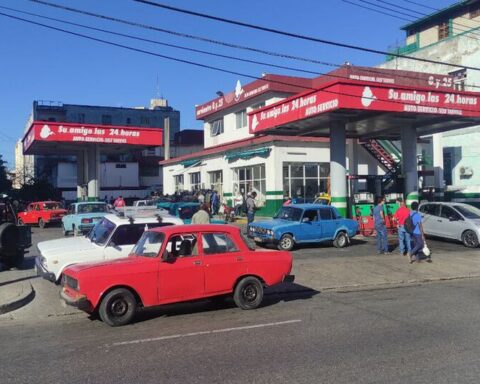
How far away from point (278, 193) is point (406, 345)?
24.0 m

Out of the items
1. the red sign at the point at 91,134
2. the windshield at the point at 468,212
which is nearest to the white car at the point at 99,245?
the windshield at the point at 468,212

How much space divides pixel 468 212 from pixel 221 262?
13.6 meters

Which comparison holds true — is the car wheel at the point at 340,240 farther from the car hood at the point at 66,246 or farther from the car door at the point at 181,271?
the car door at the point at 181,271

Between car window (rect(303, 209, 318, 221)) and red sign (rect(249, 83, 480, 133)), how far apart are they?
3.87 m

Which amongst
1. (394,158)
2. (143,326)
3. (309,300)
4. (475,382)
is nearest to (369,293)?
(309,300)

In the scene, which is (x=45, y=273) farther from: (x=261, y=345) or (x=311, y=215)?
(x=311, y=215)

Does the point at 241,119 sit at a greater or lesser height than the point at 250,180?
greater

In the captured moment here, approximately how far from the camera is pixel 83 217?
20984mm

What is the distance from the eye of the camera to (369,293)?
1072 cm

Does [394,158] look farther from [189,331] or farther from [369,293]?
[189,331]

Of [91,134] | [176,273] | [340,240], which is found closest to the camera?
[176,273]

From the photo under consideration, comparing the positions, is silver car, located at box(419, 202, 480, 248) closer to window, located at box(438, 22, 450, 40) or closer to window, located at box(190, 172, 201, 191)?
window, located at box(190, 172, 201, 191)

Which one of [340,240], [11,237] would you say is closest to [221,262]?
[11,237]

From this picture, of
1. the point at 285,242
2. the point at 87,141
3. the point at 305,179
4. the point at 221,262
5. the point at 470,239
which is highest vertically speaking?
the point at 87,141
